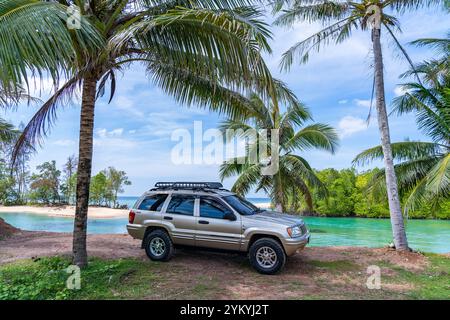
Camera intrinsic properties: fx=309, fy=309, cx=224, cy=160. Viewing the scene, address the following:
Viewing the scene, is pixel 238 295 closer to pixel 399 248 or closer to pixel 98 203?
pixel 399 248

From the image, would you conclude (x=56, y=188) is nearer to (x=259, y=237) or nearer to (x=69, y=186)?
(x=69, y=186)

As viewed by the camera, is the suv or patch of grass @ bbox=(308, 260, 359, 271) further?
patch of grass @ bbox=(308, 260, 359, 271)

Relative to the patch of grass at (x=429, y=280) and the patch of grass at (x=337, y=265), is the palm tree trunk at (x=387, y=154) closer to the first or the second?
the patch of grass at (x=429, y=280)

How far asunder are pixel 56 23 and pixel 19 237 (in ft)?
36.0

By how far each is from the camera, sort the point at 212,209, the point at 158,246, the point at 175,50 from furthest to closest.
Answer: the point at 158,246, the point at 212,209, the point at 175,50

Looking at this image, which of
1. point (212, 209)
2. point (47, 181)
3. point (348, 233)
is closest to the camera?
point (212, 209)

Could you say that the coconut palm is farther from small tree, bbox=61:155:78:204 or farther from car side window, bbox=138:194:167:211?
small tree, bbox=61:155:78:204

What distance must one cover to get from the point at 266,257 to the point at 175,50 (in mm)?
4875

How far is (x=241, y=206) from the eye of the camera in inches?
307

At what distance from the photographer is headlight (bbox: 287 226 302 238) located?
684 centimetres

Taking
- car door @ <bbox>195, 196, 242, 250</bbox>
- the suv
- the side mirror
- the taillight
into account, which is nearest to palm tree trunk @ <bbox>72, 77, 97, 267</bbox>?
the taillight

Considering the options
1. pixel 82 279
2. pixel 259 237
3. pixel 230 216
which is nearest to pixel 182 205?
pixel 230 216

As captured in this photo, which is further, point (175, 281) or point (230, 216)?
point (230, 216)

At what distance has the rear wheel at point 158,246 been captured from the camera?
309 inches
